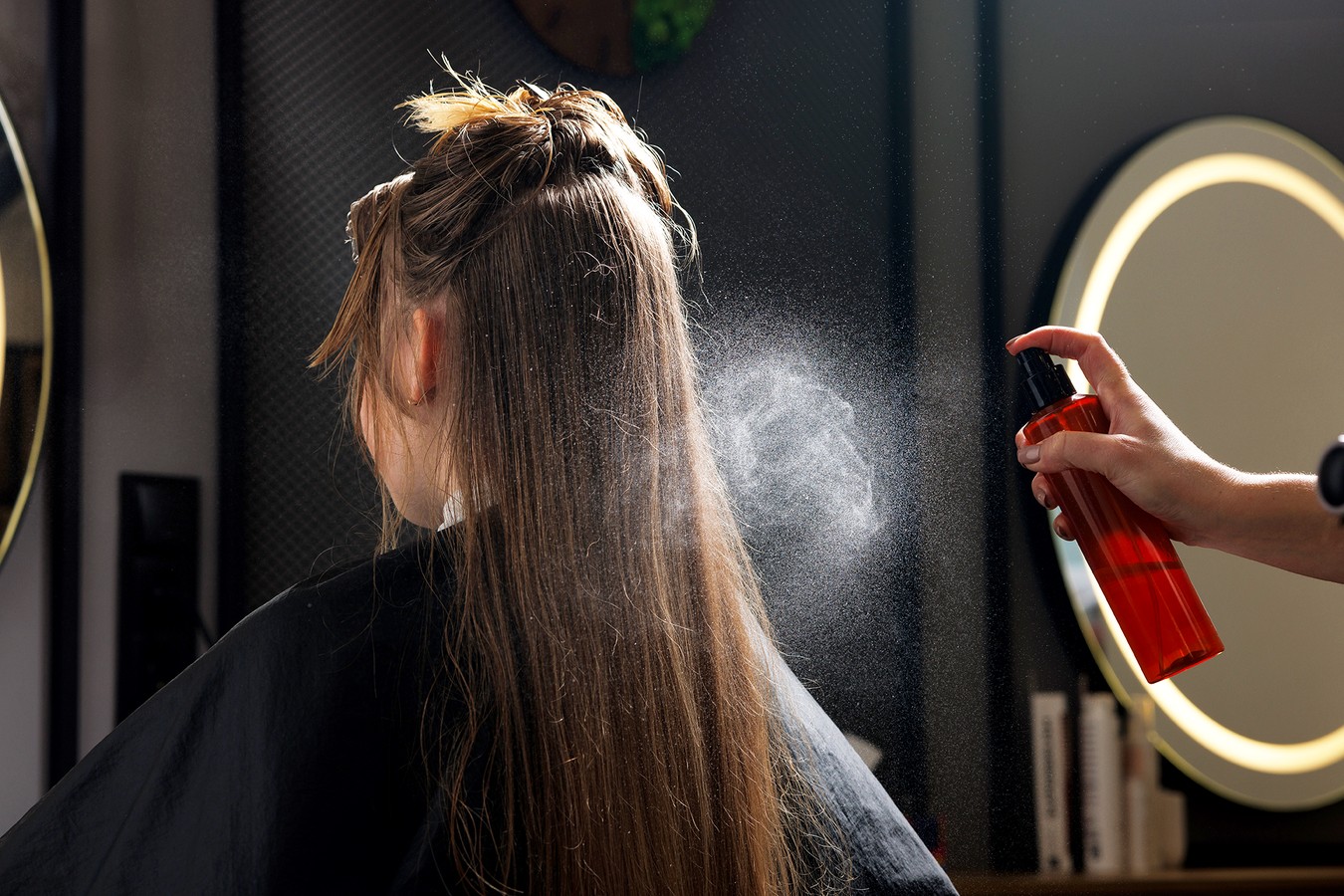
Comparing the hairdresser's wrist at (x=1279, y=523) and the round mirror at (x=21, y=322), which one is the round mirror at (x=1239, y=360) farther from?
the round mirror at (x=21, y=322)

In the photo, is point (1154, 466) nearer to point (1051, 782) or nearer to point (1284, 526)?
point (1284, 526)

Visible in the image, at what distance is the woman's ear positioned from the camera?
0.90 meters

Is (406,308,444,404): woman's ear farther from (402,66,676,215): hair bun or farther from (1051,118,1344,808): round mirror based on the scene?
(1051,118,1344,808): round mirror

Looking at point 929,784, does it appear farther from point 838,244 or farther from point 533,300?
point 533,300

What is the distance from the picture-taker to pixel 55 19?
1272 mm

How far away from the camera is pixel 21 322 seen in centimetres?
126

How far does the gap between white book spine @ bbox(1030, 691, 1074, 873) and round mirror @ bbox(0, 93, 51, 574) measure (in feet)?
4.67

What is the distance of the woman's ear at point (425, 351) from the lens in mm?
904

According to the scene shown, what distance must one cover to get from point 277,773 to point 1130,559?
824mm

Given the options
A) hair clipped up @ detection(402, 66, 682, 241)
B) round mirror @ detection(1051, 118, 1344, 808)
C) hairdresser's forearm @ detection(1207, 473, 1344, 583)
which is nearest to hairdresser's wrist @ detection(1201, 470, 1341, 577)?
hairdresser's forearm @ detection(1207, 473, 1344, 583)

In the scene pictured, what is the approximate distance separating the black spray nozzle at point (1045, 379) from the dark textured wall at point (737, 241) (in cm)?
33

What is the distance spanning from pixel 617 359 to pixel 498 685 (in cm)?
32

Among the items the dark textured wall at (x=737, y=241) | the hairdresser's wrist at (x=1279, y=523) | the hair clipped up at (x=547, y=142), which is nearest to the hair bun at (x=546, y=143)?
the hair clipped up at (x=547, y=142)

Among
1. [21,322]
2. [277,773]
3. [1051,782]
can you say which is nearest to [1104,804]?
[1051,782]
